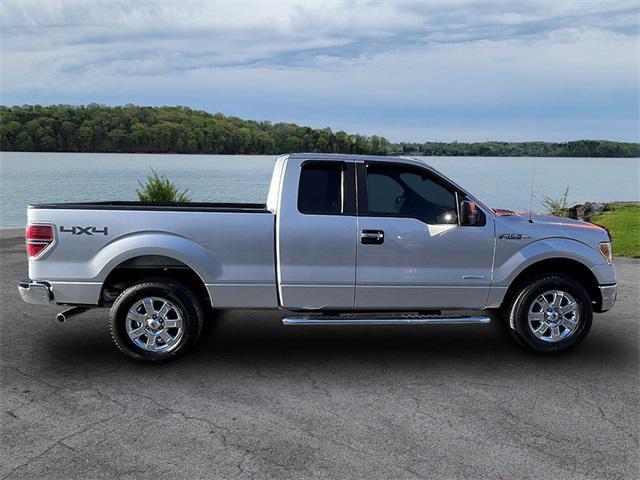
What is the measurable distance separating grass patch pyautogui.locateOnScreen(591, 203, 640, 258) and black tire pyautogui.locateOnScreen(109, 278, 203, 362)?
11.1m

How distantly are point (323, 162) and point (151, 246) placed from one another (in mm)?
1831

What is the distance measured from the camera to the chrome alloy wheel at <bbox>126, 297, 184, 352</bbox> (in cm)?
556

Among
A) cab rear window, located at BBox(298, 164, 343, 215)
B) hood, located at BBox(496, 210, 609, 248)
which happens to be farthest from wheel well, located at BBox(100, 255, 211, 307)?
hood, located at BBox(496, 210, 609, 248)

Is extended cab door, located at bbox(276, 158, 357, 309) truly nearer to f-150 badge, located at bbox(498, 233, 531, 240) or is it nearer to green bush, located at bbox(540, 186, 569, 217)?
f-150 badge, located at bbox(498, 233, 531, 240)

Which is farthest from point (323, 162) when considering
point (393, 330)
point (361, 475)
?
point (361, 475)

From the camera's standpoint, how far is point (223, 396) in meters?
4.82

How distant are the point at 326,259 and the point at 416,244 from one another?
88cm

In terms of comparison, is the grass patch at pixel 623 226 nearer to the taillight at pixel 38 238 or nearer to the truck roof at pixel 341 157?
the truck roof at pixel 341 157

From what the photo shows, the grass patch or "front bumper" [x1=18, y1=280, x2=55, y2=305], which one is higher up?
"front bumper" [x1=18, y1=280, x2=55, y2=305]

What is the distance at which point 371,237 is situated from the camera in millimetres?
5660

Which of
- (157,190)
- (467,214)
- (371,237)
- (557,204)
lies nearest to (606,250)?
(467,214)

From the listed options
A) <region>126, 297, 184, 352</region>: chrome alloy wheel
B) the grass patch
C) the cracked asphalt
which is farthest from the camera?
the grass patch

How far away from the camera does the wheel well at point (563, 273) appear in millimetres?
6070

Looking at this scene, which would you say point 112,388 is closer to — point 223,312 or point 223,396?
point 223,396
